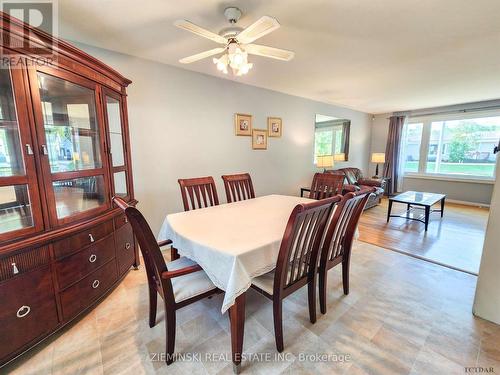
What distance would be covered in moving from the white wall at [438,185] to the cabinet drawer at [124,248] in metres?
6.61

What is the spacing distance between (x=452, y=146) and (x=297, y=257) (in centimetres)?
614

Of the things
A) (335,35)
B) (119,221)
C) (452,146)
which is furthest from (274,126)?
(452,146)

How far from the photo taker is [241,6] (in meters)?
1.59

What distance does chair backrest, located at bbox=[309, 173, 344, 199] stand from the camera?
2641 mm

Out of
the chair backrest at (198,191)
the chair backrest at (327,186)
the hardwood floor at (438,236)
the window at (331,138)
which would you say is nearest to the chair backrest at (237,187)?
the chair backrest at (198,191)

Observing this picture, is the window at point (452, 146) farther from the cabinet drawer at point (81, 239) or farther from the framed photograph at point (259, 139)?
the cabinet drawer at point (81, 239)

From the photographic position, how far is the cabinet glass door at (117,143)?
1973 mm

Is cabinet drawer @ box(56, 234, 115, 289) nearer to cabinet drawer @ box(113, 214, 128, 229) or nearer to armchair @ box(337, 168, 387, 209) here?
cabinet drawer @ box(113, 214, 128, 229)

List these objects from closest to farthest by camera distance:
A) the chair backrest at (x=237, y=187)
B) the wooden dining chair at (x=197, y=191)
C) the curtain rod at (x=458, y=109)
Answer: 1. the wooden dining chair at (x=197, y=191)
2. the chair backrest at (x=237, y=187)
3. the curtain rod at (x=458, y=109)

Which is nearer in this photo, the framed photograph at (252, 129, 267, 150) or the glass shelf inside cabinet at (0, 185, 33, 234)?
the glass shelf inside cabinet at (0, 185, 33, 234)

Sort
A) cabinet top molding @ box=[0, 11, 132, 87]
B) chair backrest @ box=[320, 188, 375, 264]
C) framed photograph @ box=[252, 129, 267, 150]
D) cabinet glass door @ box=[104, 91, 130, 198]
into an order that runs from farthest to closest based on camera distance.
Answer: framed photograph @ box=[252, 129, 267, 150]
cabinet glass door @ box=[104, 91, 130, 198]
chair backrest @ box=[320, 188, 375, 264]
cabinet top molding @ box=[0, 11, 132, 87]

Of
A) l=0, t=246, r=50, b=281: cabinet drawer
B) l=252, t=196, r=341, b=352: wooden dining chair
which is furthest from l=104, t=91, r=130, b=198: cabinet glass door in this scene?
l=252, t=196, r=341, b=352: wooden dining chair

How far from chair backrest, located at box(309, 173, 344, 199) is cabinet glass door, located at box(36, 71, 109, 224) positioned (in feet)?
7.34

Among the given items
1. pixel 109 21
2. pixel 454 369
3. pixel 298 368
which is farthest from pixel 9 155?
pixel 454 369
